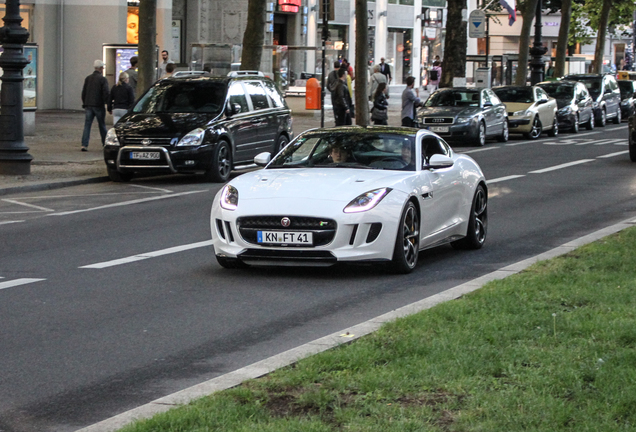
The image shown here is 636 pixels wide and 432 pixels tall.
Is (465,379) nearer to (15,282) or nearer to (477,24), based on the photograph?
(15,282)

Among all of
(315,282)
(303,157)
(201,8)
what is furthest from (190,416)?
(201,8)

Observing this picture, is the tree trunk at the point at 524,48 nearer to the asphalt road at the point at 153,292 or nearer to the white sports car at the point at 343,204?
the asphalt road at the point at 153,292

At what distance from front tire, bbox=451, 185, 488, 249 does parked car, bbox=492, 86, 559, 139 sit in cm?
2095

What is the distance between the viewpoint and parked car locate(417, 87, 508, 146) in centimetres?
2959

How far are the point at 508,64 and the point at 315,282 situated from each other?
4380 centimetres

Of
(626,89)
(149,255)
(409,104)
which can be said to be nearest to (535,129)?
(409,104)

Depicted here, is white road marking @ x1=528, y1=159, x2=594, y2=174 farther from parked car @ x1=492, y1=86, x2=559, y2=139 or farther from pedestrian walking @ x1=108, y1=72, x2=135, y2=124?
pedestrian walking @ x1=108, y1=72, x2=135, y2=124

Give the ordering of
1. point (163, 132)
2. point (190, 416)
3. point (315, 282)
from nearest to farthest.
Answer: point (190, 416) → point (315, 282) → point (163, 132)

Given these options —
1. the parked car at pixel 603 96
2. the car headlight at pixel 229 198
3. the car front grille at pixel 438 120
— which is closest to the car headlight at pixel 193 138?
the car headlight at pixel 229 198

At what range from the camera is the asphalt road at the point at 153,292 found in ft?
22.0

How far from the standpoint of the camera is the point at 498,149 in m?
29.1

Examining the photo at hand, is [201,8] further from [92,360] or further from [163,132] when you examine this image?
[92,360]

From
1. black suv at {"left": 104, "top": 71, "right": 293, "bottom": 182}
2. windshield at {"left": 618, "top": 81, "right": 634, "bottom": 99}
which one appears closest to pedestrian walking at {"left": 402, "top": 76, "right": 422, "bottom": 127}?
black suv at {"left": 104, "top": 71, "right": 293, "bottom": 182}

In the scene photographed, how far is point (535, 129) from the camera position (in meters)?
33.6
